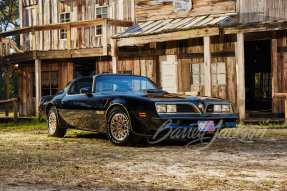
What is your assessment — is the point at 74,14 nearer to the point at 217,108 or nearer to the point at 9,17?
the point at 217,108

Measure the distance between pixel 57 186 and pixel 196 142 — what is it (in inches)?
193

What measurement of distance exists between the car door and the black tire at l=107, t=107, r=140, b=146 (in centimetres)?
71

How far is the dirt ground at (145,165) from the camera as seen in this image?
16.3 ft

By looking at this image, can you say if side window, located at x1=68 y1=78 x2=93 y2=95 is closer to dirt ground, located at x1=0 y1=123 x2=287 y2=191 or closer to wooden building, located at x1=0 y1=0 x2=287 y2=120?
dirt ground, located at x1=0 y1=123 x2=287 y2=191

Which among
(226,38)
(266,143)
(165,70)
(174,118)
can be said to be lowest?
(266,143)

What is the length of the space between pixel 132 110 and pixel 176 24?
8350mm

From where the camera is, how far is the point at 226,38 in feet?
53.7

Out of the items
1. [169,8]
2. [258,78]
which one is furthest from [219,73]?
[258,78]

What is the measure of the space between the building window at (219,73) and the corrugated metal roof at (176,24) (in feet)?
6.19

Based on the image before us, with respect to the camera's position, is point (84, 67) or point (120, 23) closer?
point (120, 23)

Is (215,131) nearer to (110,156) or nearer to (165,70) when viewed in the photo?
(110,156)

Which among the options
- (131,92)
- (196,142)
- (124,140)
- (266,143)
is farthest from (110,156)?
(266,143)

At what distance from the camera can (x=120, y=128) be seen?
8.39 metres

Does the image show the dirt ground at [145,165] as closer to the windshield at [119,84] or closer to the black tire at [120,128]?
the black tire at [120,128]
